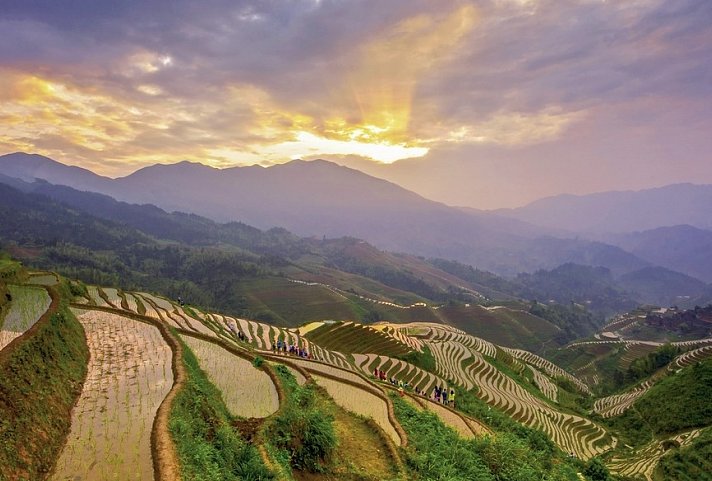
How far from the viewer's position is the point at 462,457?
1384 centimetres

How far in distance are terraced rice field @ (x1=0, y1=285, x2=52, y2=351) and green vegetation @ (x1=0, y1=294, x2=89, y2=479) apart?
907mm

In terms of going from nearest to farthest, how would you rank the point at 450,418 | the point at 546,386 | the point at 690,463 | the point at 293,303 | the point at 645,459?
the point at 690,463 < the point at 450,418 < the point at 645,459 < the point at 546,386 < the point at 293,303

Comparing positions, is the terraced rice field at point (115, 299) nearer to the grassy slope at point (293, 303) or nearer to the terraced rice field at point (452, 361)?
the terraced rice field at point (452, 361)

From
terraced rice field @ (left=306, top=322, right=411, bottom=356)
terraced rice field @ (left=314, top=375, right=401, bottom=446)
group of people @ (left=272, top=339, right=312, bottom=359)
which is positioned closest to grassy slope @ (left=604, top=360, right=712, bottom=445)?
terraced rice field @ (left=306, top=322, right=411, bottom=356)

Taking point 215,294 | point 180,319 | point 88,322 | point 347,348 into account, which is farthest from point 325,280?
point 88,322

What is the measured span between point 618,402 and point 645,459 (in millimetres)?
27439

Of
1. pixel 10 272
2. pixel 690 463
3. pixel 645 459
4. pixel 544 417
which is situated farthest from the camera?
pixel 544 417

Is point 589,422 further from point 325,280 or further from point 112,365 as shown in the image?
point 325,280

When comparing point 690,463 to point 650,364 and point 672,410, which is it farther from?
point 650,364

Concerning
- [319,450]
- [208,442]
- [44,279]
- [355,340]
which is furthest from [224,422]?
[355,340]

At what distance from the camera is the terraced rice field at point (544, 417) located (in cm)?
3242

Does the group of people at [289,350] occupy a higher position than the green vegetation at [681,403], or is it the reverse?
the group of people at [289,350]

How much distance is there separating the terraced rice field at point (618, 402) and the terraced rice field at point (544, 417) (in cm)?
709

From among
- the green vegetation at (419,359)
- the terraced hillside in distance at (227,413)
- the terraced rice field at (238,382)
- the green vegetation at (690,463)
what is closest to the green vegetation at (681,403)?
the terraced hillside in distance at (227,413)
